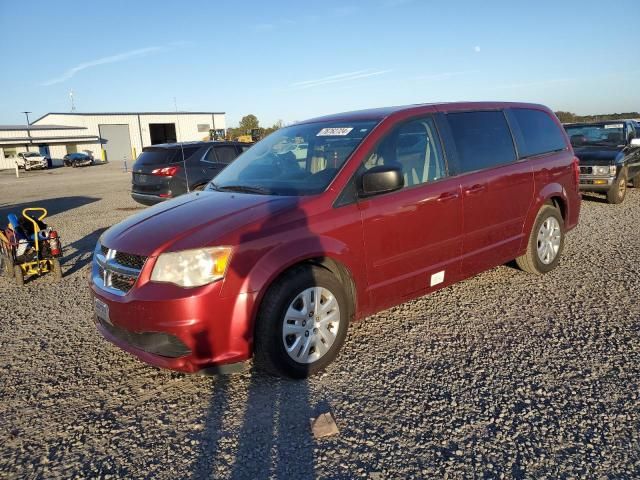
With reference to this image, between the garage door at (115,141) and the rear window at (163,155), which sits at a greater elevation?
the garage door at (115,141)

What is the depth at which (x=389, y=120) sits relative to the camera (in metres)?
3.94

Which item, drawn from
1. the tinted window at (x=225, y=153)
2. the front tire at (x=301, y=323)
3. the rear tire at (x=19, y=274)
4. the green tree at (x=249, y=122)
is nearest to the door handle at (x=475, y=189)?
the front tire at (x=301, y=323)

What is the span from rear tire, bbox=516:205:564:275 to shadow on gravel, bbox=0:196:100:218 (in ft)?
38.8

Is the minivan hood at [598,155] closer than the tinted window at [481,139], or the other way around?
the tinted window at [481,139]

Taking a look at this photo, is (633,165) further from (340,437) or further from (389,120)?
(340,437)

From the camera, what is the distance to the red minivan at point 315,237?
300 centimetres

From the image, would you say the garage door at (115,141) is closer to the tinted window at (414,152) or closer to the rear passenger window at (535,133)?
the rear passenger window at (535,133)

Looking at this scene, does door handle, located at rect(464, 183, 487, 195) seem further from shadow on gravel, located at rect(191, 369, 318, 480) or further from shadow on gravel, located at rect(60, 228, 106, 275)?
shadow on gravel, located at rect(60, 228, 106, 275)

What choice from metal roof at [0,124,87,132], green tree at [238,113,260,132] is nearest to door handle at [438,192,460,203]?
metal roof at [0,124,87,132]

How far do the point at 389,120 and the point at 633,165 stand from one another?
985cm

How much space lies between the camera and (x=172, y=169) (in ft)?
33.2

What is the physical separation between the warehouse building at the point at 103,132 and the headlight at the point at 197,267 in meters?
49.8

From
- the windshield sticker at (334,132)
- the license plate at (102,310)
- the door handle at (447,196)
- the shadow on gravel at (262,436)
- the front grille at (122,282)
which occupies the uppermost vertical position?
the windshield sticker at (334,132)

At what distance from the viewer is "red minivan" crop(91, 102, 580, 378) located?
3.00 meters
